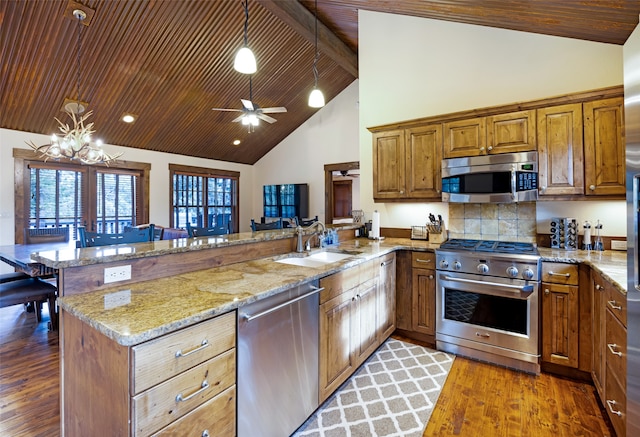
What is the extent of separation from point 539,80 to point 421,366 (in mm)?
2896

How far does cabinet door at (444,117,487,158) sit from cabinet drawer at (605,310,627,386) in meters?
1.68

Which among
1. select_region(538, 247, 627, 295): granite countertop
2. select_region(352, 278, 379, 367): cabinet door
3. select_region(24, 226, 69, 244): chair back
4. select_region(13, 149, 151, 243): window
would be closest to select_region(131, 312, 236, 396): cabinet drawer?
select_region(352, 278, 379, 367): cabinet door

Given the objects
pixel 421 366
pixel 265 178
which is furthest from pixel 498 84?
pixel 265 178

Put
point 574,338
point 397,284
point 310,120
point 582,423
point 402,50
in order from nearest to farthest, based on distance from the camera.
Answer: point 582,423
point 574,338
point 397,284
point 402,50
point 310,120

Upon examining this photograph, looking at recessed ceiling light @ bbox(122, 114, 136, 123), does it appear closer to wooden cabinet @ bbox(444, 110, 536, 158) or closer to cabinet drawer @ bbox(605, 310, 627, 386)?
wooden cabinet @ bbox(444, 110, 536, 158)

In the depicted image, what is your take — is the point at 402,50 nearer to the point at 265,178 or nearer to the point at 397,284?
the point at 397,284

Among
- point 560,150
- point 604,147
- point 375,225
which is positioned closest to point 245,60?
point 375,225

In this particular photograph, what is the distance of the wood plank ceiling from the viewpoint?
2.63 meters

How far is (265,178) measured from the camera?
27.8 ft

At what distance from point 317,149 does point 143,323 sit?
676cm

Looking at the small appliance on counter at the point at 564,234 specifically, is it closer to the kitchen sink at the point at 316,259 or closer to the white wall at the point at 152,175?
the kitchen sink at the point at 316,259

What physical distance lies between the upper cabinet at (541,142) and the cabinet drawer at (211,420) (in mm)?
2655

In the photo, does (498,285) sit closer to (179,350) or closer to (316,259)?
(316,259)

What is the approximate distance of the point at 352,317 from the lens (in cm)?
227
